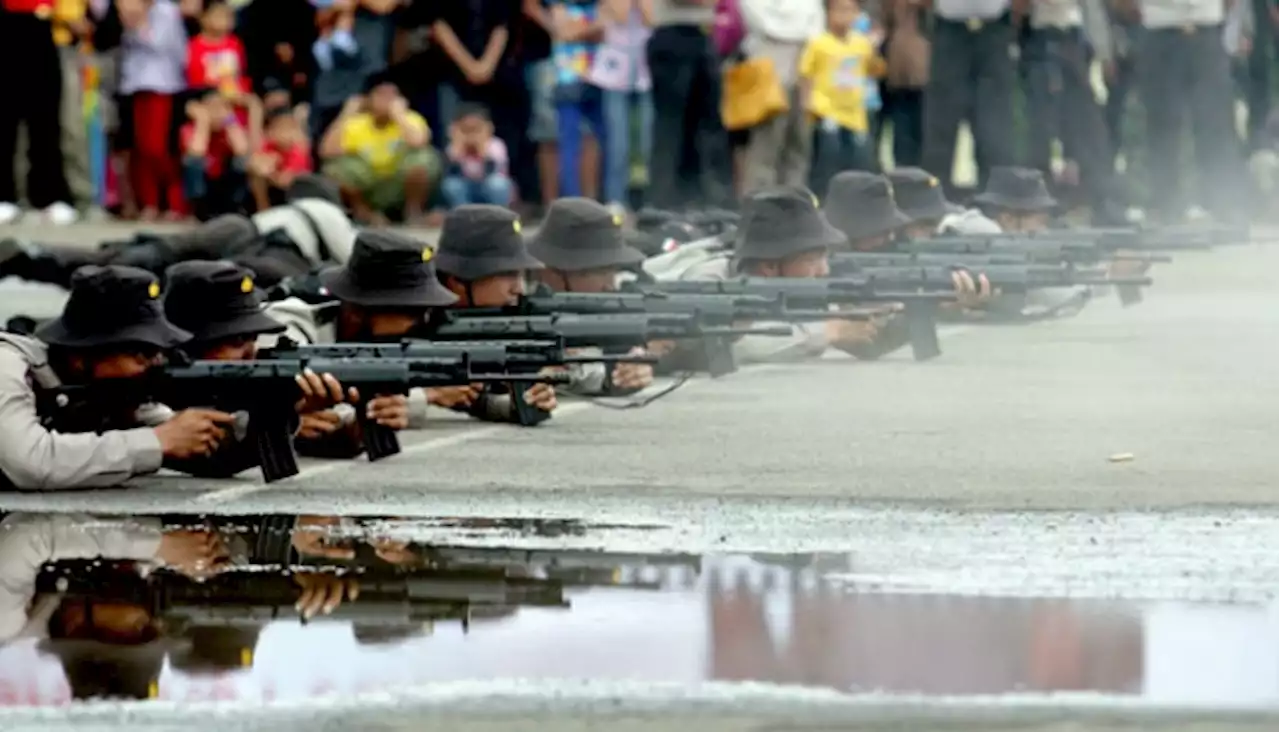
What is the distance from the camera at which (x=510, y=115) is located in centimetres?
2695

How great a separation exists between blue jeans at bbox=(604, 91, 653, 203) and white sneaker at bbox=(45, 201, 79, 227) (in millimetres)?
3734

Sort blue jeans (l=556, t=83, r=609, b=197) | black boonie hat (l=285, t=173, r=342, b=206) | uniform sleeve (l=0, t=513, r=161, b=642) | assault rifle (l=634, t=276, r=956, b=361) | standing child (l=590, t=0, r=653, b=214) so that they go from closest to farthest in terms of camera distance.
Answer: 1. uniform sleeve (l=0, t=513, r=161, b=642)
2. assault rifle (l=634, t=276, r=956, b=361)
3. black boonie hat (l=285, t=173, r=342, b=206)
4. standing child (l=590, t=0, r=653, b=214)
5. blue jeans (l=556, t=83, r=609, b=197)

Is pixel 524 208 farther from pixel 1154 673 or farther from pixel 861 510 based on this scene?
pixel 1154 673

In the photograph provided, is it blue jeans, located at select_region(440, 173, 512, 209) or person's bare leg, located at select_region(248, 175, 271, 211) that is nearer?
blue jeans, located at select_region(440, 173, 512, 209)

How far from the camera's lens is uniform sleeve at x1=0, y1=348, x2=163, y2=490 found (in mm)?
11734

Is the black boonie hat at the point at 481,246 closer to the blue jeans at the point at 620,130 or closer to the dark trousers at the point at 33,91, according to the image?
the blue jeans at the point at 620,130

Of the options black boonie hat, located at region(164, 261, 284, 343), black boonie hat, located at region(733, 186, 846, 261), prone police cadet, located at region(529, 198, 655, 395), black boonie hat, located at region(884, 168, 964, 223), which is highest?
black boonie hat, located at region(884, 168, 964, 223)

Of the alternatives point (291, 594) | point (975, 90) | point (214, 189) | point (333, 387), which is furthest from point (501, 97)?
point (291, 594)

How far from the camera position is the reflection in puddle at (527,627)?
8.34 meters

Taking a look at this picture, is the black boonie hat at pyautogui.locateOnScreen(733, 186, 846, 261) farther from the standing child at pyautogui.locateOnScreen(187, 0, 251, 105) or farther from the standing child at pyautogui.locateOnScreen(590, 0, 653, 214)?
the standing child at pyautogui.locateOnScreen(187, 0, 251, 105)

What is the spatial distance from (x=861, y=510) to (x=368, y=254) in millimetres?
2761

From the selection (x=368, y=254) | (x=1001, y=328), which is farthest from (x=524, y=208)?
Answer: (x=368, y=254)

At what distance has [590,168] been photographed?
2683cm

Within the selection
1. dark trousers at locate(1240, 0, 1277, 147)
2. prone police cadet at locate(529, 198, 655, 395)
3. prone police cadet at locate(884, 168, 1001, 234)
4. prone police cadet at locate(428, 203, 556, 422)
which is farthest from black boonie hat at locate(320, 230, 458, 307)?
dark trousers at locate(1240, 0, 1277, 147)
